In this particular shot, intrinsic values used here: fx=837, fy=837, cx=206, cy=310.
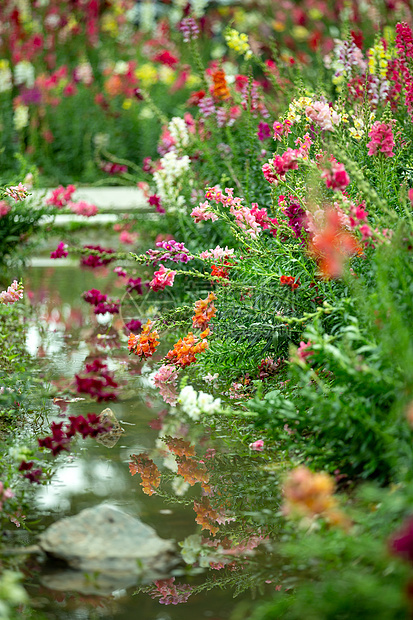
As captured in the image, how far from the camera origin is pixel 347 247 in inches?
114

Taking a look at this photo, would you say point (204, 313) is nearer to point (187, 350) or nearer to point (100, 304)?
point (187, 350)

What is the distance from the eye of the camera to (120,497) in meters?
2.65

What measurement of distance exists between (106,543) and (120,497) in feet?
1.36

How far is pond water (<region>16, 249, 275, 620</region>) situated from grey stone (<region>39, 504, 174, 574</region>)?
5cm

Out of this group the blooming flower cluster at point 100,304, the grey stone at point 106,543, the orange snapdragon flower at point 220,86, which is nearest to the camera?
the grey stone at point 106,543

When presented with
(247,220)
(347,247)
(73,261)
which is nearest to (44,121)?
(73,261)

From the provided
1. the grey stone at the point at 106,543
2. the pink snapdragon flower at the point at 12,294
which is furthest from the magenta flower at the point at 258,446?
the pink snapdragon flower at the point at 12,294

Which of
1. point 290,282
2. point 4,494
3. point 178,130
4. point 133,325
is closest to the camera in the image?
point 4,494

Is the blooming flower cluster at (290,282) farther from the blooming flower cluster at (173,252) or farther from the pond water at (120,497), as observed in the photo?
the pond water at (120,497)

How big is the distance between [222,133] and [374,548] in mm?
4392

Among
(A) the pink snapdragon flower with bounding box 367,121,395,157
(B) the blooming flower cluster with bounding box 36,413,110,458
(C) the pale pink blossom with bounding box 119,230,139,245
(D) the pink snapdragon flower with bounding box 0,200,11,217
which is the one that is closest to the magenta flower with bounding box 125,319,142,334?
(D) the pink snapdragon flower with bounding box 0,200,11,217

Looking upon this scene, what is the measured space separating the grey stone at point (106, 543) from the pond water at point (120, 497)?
0.18 feet

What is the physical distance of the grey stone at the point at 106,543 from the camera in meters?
2.19

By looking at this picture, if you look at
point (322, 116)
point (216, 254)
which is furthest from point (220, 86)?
Result: point (322, 116)
